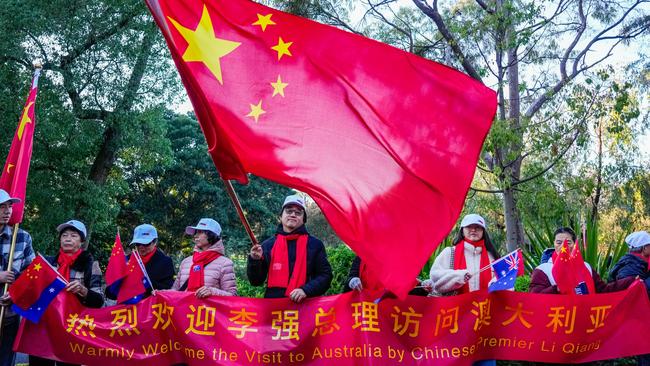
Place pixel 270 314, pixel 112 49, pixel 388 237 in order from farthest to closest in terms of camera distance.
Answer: pixel 112 49 → pixel 270 314 → pixel 388 237

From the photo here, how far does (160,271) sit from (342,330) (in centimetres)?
→ 183

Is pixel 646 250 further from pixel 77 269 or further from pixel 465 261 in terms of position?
pixel 77 269

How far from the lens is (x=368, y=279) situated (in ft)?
21.2

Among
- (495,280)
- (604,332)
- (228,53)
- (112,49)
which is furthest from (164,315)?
(112,49)

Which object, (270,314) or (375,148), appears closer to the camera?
(375,148)

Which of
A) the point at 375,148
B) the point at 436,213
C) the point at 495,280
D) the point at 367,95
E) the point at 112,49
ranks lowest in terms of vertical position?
the point at 495,280

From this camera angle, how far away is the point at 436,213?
531 cm

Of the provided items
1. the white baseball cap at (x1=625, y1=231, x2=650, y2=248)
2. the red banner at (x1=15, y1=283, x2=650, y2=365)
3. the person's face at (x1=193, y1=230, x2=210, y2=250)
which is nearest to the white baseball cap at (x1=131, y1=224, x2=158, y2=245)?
the person's face at (x1=193, y1=230, x2=210, y2=250)

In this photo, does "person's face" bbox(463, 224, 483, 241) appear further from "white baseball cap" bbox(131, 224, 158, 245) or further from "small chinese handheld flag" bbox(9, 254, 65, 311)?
"small chinese handheld flag" bbox(9, 254, 65, 311)

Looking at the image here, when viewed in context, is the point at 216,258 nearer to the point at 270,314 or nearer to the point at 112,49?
the point at 270,314

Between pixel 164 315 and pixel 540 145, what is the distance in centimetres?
874

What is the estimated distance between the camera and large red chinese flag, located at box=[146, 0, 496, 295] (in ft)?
17.4

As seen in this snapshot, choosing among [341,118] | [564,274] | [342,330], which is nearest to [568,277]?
[564,274]

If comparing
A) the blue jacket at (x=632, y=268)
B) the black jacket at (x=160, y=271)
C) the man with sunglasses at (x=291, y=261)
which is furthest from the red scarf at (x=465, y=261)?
the black jacket at (x=160, y=271)
